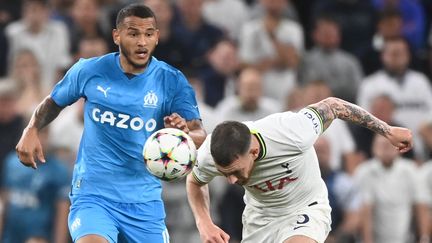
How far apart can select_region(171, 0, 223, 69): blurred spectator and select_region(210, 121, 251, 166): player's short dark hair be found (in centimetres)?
692

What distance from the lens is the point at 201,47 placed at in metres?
15.1

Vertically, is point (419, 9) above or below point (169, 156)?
below

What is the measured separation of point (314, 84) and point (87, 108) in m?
6.38

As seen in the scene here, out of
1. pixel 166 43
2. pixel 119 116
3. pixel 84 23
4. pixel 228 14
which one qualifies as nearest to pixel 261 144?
pixel 119 116

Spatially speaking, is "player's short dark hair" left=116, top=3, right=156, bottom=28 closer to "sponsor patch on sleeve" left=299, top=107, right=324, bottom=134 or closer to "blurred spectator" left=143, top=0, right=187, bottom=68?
"sponsor patch on sleeve" left=299, top=107, right=324, bottom=134

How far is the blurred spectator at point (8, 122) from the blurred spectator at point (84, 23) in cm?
166

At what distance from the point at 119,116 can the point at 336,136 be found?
637cm

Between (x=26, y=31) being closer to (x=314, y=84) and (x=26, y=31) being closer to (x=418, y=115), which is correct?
(x=314, y=84)

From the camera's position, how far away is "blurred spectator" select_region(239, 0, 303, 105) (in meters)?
14.8

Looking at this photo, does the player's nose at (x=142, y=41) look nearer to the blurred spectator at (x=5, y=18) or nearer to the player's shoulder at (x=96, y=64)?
the player's shoulder at (x=96, y=64)

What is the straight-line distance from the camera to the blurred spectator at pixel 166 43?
14492 millimetres

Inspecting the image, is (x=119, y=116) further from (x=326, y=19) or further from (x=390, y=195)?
(x=326, y=19)

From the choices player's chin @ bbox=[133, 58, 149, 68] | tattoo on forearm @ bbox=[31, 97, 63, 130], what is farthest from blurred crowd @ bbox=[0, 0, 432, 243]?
player's chin @ bbox=[133, 58, 149, 68]

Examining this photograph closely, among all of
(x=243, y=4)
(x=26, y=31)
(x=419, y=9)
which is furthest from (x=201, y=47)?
(x=419, y=9)
